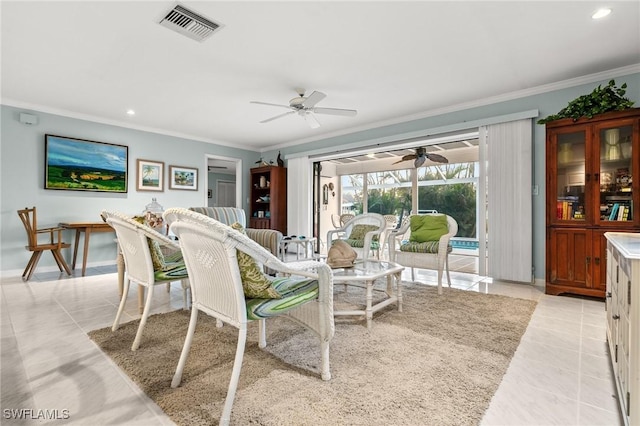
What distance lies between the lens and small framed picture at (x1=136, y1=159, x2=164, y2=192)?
5578 mm

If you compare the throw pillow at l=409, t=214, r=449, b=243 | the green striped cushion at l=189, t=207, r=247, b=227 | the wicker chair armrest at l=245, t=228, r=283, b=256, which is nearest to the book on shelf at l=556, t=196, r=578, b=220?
the throw pillow at l=409, t=214, r=449, b=243

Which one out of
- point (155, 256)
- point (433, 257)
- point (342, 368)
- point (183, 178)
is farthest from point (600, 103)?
point (183, 178)

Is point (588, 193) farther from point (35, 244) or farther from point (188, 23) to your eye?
point (35, 244)

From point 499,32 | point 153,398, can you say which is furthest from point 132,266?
point 499,32

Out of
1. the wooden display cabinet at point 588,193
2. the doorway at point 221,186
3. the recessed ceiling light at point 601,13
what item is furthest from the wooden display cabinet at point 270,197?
the recessed ceiling light at point 601,13

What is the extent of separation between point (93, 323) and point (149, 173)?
149 inches

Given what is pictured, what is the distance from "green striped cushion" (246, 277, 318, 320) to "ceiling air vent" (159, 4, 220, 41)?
2.14m

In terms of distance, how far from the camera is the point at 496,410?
4.70 ft

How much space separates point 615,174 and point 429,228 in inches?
75.4

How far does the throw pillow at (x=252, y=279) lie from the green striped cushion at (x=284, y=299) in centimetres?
3

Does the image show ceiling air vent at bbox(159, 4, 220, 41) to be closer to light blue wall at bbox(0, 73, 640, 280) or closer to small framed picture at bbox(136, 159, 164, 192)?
light blue wall at bbox(0, 73, 640, 280)

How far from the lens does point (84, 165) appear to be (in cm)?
495

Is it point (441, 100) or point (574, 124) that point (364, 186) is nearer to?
point (441, 100)

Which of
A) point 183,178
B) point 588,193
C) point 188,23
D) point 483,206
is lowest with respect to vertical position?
point 483,206
